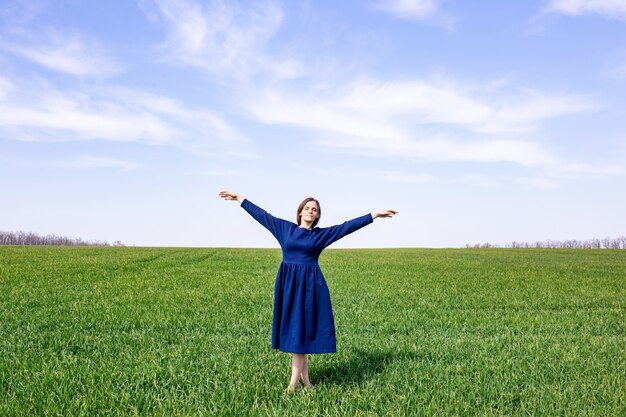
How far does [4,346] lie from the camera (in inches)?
389

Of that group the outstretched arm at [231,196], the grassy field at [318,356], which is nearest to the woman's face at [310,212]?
the outstretched arm at [231,196]

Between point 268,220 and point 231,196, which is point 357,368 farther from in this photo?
point 231,196

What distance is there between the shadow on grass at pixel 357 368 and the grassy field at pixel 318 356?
3 centimetres

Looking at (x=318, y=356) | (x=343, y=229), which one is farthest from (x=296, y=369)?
(x=318, y=356)

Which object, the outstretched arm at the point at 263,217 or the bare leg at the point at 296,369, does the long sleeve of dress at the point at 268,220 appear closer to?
the outstretched arm at the point at 263,217

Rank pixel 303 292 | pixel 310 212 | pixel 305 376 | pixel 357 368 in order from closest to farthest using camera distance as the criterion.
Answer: pixel 303 292
pixel 310 212
pixel 305 376
pixel 357 368

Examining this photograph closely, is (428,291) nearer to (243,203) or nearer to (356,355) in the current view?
(356,355)

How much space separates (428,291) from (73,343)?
1217 centimetres

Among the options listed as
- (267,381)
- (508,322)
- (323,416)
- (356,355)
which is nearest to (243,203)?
(267,381)

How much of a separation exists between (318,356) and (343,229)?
2838 millimetres

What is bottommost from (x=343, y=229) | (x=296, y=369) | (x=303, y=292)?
(x=296, y=369)

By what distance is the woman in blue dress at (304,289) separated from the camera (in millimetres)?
6824

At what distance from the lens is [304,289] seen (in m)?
6.89

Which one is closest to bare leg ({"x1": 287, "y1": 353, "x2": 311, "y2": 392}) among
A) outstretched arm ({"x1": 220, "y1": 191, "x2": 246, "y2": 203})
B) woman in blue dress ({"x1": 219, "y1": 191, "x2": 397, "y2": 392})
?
woman in blue dress ({"x1": 219, "y1": 191, "x2": 397, "y2": 392})
